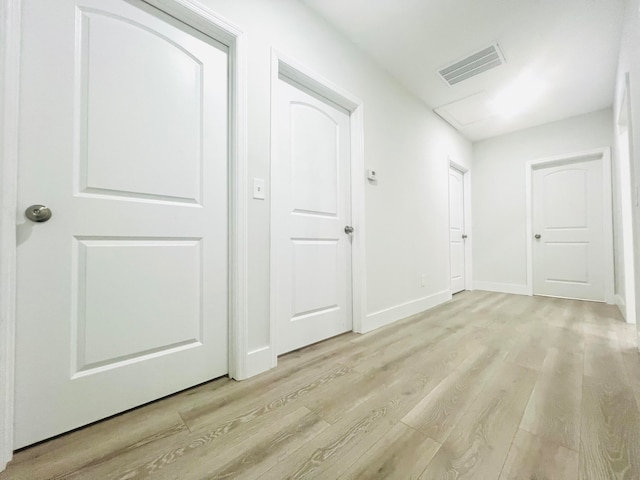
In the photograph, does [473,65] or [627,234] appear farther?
[627,234]

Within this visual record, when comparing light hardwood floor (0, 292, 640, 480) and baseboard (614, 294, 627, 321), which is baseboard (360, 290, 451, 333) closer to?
light hardwood floor (0, 292, 640, 480)

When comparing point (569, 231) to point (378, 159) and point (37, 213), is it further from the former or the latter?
point (37, 213)

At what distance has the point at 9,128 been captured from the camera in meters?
0.87

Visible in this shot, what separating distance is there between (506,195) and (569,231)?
898 mm

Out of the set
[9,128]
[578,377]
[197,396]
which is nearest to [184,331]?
[197,396]

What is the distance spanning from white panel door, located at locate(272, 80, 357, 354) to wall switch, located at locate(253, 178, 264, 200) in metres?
0.08

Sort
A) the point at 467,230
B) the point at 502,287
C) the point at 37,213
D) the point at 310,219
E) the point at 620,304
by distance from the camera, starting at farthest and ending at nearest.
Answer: the point at 467,230, the point at 502,287, the point at 620,304, the point at 310,219, the point at 37,213

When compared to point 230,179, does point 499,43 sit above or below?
above

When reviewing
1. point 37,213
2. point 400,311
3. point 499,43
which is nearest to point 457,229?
point 400,311

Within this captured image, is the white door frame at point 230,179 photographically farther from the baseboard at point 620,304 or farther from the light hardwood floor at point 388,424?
the baseboard at point 620,304

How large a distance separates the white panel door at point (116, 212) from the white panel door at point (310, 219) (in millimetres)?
373

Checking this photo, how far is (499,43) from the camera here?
213cm

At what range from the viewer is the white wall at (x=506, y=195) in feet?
11.7

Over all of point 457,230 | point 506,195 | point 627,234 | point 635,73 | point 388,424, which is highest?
point 635,73
